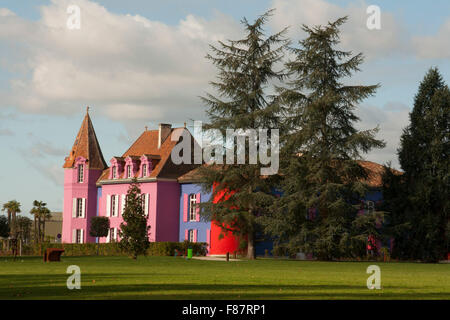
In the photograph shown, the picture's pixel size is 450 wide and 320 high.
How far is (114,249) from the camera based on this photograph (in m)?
56.8

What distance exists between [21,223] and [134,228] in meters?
25.5

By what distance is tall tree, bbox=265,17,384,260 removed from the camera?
150ft

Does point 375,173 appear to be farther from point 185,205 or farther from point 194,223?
point 185,205

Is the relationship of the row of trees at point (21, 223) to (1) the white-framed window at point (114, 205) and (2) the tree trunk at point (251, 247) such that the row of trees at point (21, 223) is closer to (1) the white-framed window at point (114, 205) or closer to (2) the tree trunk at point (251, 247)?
(1) the white-framed window at point (114, 205)

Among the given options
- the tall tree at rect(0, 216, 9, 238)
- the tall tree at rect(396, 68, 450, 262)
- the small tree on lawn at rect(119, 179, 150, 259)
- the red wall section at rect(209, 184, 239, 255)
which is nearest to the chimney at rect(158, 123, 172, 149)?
the red wall section at rect(209, 184, 239, 255)

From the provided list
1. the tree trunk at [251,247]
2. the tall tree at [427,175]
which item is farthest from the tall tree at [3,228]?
the tall tree at [427,175]

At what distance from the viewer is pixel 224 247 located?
5412 centimetres

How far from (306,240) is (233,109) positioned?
9.80 meters

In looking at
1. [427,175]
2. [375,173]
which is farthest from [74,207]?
[427,175]

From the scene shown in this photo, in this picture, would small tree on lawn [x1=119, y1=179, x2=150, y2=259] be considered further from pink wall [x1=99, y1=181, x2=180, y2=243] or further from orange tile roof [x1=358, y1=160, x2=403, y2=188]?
pink wall [x1=99, y1=181, x2=180, y2=243]

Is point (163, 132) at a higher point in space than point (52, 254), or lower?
higher

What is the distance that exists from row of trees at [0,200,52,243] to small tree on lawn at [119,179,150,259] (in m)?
7.56
